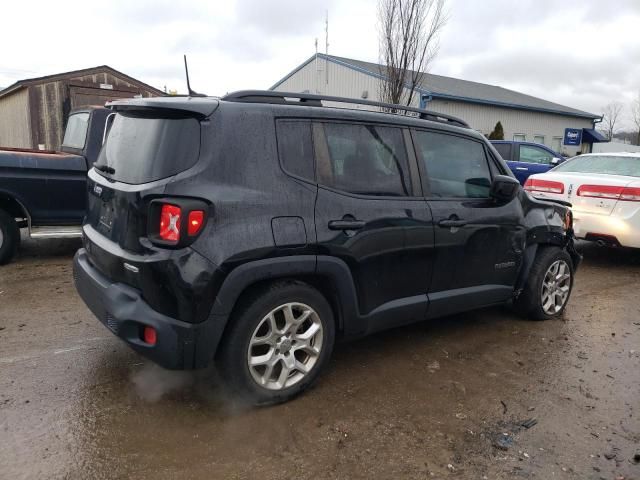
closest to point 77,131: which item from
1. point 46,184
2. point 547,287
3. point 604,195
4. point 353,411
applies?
point 46,184

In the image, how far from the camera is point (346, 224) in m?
3.29

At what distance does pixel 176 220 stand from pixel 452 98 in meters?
21.0

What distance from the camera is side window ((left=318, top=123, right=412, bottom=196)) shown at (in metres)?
3.35

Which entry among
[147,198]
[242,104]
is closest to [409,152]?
[242,104]

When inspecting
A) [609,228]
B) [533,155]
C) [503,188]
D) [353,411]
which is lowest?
[353,411]

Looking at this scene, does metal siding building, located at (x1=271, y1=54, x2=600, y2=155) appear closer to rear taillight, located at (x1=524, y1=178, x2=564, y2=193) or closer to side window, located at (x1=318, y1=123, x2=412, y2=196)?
rear taillight, located at (x1=524, y1=178, x2=564, y2=193)

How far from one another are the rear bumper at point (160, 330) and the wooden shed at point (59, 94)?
13461mm

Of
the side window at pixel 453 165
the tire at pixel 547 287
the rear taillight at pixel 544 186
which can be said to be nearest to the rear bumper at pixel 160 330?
the side window at pixel 453 165

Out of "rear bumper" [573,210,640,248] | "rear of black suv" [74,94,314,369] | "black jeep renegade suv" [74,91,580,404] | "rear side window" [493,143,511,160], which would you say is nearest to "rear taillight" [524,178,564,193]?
"rear bumper" [573,210,640,248]

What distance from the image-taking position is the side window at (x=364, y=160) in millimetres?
3346

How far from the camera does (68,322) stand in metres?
4.52

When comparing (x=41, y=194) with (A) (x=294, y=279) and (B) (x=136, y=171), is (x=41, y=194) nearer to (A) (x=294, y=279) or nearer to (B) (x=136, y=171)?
(B) (x=136, y=171)

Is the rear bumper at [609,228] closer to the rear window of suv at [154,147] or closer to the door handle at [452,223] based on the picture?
the door handle at [452,223]

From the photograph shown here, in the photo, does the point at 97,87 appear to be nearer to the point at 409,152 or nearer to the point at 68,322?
the point at 68,322
